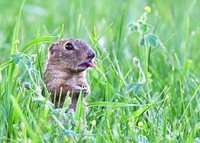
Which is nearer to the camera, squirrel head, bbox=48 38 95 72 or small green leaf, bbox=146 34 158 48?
small green leaf, bbox=146 34 158 48

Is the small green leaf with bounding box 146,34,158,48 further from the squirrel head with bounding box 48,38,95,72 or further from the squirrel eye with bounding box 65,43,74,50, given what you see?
the squirrel eye with bounding box 65,43,74,50

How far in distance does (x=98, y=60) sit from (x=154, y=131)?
0.96 m

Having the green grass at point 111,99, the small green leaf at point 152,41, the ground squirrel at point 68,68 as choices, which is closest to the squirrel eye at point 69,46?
the ground squirrel at point 68,68

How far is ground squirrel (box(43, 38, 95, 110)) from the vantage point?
4.55 metres

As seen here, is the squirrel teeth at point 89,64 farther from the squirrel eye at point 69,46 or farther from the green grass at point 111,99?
the squirrel eye at point 69,46

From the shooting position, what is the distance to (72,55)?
4.79 metres

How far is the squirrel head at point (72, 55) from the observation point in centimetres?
469

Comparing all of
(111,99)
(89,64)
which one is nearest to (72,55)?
(89,64)

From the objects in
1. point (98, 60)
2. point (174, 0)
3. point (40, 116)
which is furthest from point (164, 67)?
point (174, 0)

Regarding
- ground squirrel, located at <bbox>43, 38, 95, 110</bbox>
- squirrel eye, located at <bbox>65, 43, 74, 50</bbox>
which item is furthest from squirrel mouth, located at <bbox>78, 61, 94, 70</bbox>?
squirrel eye, located at <bbox>65, 43, 74, 50</bbox>

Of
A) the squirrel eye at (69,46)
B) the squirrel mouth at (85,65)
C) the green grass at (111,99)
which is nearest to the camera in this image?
the green grass at (111,99)

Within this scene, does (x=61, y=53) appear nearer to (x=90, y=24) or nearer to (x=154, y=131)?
(x=154, y=131)

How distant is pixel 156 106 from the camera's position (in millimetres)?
4539

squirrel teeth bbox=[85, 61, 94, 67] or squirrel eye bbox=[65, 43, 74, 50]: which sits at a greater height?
squirrel eye bbox=[65, 43, 74, 50]
